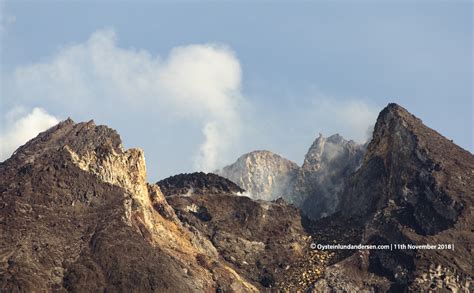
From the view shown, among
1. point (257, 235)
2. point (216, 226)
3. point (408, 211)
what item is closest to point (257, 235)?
point (257, 235)

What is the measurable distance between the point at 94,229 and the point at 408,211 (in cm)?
6324

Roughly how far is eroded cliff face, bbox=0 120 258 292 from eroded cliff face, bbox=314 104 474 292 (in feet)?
79.2

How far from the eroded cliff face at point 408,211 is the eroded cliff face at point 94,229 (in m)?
24.1

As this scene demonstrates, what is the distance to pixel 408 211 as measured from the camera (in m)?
164

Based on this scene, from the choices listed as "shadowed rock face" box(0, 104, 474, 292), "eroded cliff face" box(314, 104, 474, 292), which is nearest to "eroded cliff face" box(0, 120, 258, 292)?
"shadowed rock face" box(0, 104, 474, 292)

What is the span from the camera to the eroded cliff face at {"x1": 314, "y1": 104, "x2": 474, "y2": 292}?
480ft

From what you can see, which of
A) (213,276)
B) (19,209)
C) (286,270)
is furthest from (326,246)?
(19,209)

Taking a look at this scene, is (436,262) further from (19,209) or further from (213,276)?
(19,209)

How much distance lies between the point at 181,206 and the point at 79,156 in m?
32.0

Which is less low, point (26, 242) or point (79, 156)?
point (79, 156)

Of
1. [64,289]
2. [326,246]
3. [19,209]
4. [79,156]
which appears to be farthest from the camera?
[326,246]

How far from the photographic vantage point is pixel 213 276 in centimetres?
14600

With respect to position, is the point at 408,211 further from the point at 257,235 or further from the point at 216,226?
the point at 216,226

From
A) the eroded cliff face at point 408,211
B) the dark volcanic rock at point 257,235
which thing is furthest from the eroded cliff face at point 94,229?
the eroded cliff face at point 408,211
